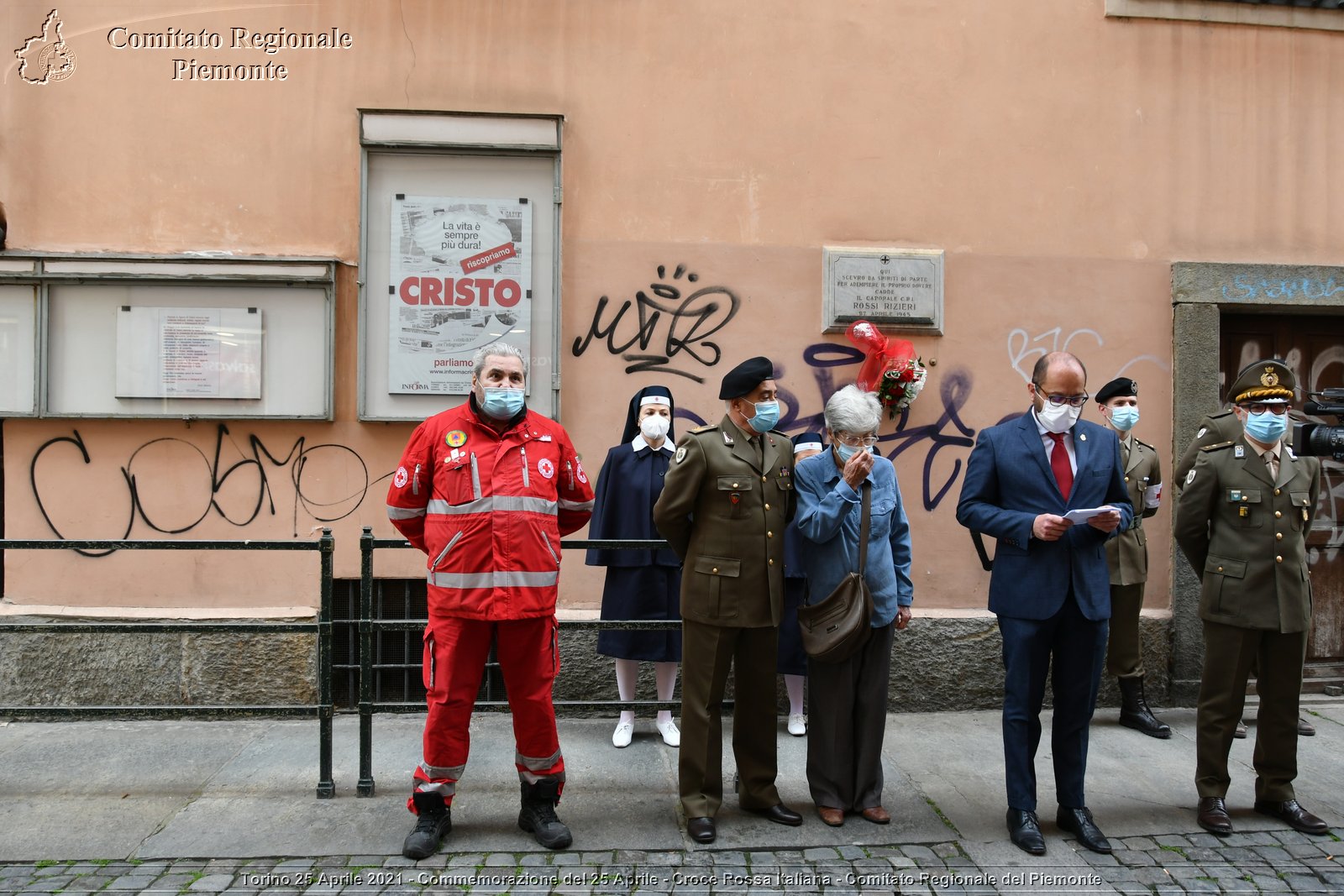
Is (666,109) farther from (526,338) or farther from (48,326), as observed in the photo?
(48,326)

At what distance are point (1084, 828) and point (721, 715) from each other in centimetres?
150

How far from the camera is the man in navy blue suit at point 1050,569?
152 inches

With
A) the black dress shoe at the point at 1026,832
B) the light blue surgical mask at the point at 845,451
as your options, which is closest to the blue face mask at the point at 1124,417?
the light blue surgical mask at the point at 845,451

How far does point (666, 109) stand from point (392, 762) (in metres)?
3.96

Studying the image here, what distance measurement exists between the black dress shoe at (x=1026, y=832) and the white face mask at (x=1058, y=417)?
1.53 meters

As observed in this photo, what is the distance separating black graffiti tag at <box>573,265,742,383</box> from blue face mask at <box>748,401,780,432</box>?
1956 mm

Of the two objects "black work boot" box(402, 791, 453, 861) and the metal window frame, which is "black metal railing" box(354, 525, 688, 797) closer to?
"black work boot" box(402, 791, 453, 861)

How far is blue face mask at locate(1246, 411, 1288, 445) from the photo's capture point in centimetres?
416

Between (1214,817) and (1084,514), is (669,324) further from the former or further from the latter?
(1214,817)

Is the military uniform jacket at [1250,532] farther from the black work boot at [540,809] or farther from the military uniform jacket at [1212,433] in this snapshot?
the black work boot at [540,809]

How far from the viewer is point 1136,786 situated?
461 cm

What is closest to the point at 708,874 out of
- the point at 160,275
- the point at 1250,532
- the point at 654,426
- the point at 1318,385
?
the point at 654,426

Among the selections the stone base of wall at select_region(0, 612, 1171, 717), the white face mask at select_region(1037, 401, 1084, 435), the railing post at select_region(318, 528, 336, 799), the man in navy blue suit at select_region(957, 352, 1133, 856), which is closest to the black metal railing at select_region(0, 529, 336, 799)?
the railing post at select_region(318, 528, 336, 799)

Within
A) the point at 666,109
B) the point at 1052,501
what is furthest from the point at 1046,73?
the point at 1052,501
